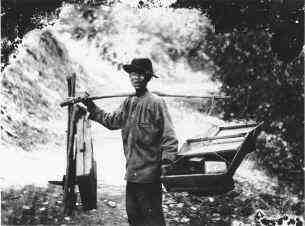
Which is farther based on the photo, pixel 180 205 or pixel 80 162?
pixel 180 205

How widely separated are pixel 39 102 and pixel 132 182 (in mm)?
6017

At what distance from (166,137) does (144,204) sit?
0.67 meters

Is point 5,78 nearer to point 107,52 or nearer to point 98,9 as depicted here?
point 107,52

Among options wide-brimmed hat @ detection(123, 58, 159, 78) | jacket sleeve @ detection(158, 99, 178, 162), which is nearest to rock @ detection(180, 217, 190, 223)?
jacket sleeve @ detection(158, 99, 178, 162)

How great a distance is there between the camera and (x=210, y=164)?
5.05m

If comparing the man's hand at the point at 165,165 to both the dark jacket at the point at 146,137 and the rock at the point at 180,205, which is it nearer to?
the dark jacket at the point at 146,137

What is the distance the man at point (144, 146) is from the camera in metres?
4.53

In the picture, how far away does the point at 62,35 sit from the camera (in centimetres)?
1450

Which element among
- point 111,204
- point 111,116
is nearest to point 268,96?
point 111,204

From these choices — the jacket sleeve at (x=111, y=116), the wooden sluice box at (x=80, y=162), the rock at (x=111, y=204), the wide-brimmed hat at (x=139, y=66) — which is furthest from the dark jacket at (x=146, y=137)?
the rock at (x=111, y=204)

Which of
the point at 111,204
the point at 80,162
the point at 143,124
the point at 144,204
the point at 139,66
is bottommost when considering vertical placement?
the point at 111,204

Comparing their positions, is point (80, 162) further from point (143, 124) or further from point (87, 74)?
point (87, 74)

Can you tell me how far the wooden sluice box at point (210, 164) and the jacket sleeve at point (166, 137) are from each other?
0.46 ft

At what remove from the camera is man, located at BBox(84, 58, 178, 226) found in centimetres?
453
